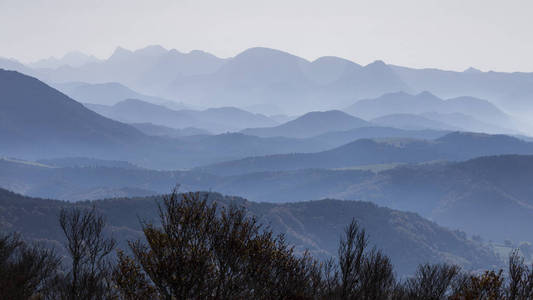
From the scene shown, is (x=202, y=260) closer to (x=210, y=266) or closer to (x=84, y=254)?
(x=210, y=266)

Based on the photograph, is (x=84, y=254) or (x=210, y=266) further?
(x=84, y=254)

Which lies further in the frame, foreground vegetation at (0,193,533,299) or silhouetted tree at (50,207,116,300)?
silhouetted tree at (50,207,116,300)

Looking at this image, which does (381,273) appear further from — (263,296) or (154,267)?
(154,267)

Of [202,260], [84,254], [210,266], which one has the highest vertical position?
[202,260]

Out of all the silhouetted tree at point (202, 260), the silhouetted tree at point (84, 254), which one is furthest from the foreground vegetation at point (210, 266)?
the silhouetted tree at point (84, 254)

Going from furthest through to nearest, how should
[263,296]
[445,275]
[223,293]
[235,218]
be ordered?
[445,275] → [263,296] → [235,218] → [223,293]

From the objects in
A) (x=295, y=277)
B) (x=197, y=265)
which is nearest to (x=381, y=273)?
(x=295, y=277)

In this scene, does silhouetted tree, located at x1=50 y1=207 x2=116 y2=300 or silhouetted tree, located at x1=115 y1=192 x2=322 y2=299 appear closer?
silhouetted tree, located at x1=115 y1=192 x2=322 y2=299

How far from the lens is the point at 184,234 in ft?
92.5

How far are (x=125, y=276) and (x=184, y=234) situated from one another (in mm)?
5333

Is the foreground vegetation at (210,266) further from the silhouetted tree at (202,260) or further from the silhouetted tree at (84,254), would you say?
the silhouetted tree at (84,254)

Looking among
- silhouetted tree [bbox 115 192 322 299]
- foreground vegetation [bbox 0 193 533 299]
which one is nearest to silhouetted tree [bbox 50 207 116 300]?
foreground vegetation [bbox 0 193 533 299]

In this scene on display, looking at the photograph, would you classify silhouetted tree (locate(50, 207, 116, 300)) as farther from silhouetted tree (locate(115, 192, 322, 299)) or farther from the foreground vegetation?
silhouetted tree (locate(115, 192, 322, 299))

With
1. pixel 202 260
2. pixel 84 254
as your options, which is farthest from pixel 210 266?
pixel 84 254
